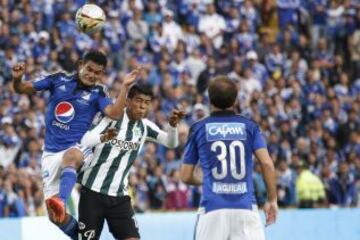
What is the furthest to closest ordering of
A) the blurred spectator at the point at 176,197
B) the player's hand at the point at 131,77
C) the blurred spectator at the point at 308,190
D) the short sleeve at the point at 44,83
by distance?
the blurred spectator at the point at 308,190 → the blurred spectator at the point at 176,197 → the short sleeve at the point at 44,83 → the player's hand at the point at 131,77

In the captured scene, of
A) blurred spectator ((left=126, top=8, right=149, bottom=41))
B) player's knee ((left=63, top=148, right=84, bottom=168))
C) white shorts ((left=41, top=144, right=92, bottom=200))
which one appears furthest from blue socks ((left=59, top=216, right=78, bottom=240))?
blurred spectator ((left=126, top=8, right=149, bottom=41))

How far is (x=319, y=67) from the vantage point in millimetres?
26375

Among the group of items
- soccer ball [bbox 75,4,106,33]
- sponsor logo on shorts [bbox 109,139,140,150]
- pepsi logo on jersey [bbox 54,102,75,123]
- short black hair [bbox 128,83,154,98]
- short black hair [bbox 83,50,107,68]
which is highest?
soccer ball [bbox 75,4,106,33]

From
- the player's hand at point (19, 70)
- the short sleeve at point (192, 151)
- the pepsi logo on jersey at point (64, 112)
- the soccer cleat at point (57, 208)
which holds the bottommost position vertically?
the soccer cleat at point (57, 208)

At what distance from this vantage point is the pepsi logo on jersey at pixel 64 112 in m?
12.1

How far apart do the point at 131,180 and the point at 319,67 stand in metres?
7.40

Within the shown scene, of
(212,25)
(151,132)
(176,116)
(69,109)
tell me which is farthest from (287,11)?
(176,116)

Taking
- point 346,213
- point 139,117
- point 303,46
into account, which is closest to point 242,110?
point 303,46

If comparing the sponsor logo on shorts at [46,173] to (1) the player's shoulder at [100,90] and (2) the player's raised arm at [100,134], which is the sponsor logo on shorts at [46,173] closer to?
(2) the player's raised arm at [100,134]

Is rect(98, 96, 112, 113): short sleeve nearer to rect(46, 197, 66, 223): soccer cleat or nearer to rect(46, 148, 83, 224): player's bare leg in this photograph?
rect(46, 148, 83, 224): player's bare leg

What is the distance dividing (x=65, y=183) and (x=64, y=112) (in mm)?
761

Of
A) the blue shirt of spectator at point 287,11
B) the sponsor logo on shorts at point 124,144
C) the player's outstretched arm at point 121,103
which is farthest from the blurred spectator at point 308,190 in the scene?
the player's outstretched arm at point 121,103

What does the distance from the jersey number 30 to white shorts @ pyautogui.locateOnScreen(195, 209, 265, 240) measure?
0.99 ft

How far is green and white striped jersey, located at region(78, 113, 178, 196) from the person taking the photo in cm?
1192
